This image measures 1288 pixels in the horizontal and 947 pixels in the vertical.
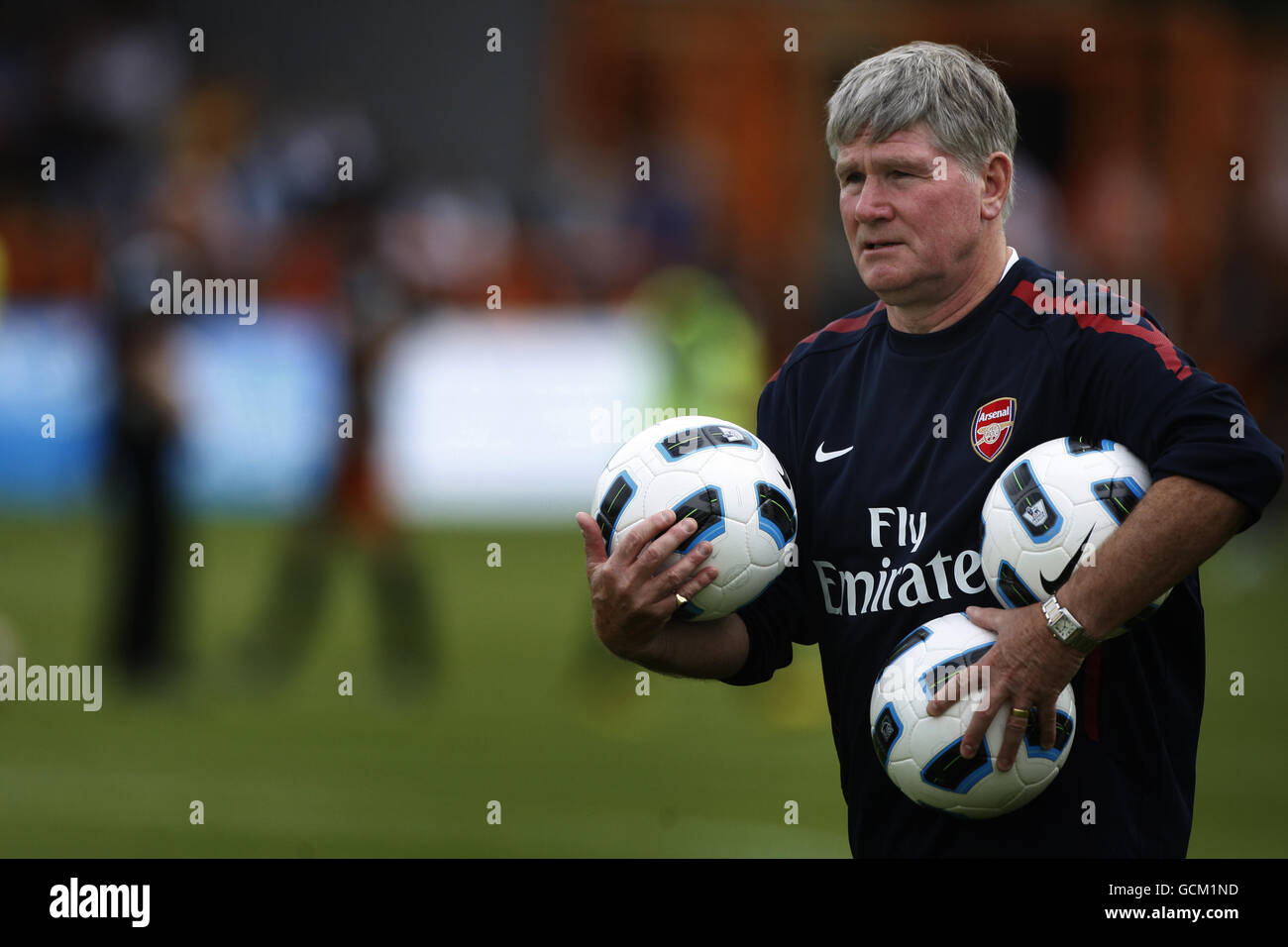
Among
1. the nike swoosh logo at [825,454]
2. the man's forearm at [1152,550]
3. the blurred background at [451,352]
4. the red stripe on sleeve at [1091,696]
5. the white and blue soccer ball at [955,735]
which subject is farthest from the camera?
the blurred background at [451,352]

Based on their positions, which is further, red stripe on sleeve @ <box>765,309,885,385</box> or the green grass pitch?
the green grass pitch

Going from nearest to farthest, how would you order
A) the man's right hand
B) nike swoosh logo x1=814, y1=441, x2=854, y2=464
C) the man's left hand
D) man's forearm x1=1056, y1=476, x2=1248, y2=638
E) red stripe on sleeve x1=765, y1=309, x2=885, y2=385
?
man's forearm x1=1056, y1=476, x2=1248, y2=638
the man's left hand
the man's right hand
nike swoosh logo x1=814, y1=441, x2=854, y2=464
red stripe on sleeve x1=765, y1=309, x2=885, y2=385

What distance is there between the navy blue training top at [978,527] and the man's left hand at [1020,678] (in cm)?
22

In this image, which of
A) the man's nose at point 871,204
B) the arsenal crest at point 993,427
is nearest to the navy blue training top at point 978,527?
the arsenal crest at point 993,427

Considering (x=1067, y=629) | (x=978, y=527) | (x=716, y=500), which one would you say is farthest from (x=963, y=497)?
(x=716, y=500)

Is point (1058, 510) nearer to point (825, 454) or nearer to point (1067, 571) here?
point (1067, 571)

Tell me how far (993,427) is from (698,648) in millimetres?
926

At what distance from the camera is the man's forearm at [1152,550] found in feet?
11.2

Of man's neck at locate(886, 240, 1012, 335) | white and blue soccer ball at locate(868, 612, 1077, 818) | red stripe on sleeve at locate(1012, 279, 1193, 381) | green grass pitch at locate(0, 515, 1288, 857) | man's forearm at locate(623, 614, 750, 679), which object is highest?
man's neck at locate(886, 240, 1012, 335)

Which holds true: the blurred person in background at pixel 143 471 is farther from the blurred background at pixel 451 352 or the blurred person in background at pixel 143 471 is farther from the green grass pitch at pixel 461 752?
the green grass pitch at pixel 461 752

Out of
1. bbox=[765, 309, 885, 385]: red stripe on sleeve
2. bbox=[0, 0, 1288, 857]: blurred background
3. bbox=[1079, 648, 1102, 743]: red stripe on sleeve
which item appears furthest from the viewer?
bbox=[0, 0, 1288, 857]: blurred background

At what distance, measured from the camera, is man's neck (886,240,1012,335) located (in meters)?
3.97

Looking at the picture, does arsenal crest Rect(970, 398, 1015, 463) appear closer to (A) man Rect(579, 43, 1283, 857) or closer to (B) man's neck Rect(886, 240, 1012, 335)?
(A) man Rect(579, 43, 1283, 857)

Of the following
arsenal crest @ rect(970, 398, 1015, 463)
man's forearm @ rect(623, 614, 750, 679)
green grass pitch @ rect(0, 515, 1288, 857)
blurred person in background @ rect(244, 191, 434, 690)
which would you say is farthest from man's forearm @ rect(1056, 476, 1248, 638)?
blurred person in background @ rect(244, 191, 434, 690)
